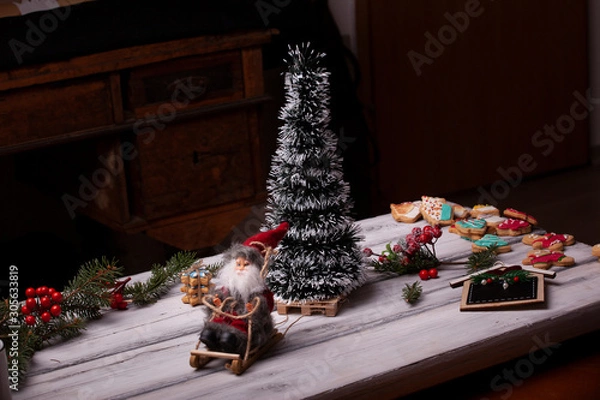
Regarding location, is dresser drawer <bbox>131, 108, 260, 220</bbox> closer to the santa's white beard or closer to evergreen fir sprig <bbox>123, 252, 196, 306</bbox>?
evergreen fir sprig <bbox>123, 252, 196, 306</bbox>

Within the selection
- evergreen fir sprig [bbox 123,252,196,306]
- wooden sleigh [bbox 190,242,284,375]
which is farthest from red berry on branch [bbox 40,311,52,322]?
wooden sleigh [bbox 190,242,284,375]

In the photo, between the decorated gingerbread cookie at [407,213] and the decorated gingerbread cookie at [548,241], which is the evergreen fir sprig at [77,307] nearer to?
the decorated gingerbread cookie at [407,213]

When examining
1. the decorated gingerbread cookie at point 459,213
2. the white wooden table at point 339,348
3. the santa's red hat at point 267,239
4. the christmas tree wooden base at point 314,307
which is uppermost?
the santa's red hat at point 267,239

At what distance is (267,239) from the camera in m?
1.79

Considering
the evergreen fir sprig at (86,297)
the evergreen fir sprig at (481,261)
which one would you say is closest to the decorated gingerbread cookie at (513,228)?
the evergreen fir sprig at (481,261)

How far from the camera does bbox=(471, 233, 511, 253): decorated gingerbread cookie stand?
2041 millimetres

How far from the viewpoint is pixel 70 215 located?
11.0 ft

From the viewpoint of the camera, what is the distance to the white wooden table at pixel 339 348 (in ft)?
5.15

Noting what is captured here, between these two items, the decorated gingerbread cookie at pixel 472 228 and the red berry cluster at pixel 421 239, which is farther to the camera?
the decorated gingerbread cookie at pixel 472 228

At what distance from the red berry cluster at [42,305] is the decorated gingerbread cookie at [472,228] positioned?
0.87m

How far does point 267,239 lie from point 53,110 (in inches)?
37.4

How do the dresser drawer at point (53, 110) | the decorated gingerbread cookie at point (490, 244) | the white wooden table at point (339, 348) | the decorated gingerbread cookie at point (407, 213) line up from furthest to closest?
1. the dresser drawer at point (53, 110)
2. the decorated gingerbread cookie at point (407, 213)
3. the decorated gingerbread cookie at point (490, 244)
4. the white wooden table at point (339, 348)

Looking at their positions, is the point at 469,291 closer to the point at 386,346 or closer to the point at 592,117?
the point at 386,346

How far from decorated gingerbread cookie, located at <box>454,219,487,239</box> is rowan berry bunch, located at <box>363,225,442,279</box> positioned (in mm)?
130
